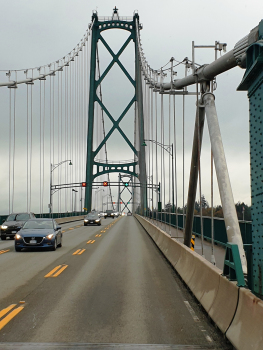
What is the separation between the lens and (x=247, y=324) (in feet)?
16.7

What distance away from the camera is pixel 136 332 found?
20.6 ft

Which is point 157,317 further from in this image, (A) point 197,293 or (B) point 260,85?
(B) point 260,85

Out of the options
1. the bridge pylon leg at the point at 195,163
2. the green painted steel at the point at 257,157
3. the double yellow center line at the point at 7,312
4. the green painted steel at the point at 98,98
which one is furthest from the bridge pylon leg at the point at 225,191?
the green painted steel at the point at 98,98

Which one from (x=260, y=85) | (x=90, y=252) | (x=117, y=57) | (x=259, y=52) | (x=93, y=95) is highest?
(x=117, y=57)

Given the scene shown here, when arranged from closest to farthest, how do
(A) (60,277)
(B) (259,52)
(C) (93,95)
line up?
(B) (259,52), (A) (60,277), (C) (93,95)

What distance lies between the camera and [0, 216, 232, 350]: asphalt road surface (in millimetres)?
5887

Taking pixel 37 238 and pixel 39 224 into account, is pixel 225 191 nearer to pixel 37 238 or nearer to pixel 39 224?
pixel 37 238

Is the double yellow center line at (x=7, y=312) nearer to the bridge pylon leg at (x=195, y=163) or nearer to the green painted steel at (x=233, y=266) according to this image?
the green painted steel at (x=233, y=266)

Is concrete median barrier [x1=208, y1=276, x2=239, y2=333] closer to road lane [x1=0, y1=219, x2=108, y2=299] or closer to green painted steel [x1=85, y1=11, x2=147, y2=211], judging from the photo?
road lane [x1=0, y1=219, x2=108, y2=299]

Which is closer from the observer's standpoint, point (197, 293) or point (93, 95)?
point (197, 293)

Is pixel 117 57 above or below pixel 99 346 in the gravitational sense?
above

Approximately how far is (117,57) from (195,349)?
263 feet

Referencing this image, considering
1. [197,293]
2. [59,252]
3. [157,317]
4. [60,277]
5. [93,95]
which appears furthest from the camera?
[93,95]

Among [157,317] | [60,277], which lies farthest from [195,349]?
[60,277]
